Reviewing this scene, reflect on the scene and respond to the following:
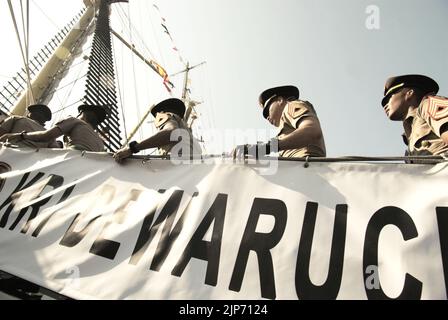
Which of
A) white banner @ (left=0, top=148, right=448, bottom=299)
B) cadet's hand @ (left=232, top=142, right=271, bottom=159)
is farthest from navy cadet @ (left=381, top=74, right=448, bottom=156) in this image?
cadet's hand @ (left=232, top=142, right=271, bottom=159)

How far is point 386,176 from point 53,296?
1877mm

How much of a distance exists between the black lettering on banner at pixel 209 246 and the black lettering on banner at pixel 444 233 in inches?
38.1

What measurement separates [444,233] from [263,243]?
0.78m

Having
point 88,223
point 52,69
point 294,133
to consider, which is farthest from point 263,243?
point 52,69

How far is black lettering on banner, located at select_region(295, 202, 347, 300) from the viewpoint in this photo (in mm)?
1401

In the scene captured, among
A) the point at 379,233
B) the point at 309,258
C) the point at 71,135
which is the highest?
the point at 71,135

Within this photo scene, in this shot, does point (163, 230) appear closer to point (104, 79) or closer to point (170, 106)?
point (170, 106)

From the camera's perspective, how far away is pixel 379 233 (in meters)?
1.48

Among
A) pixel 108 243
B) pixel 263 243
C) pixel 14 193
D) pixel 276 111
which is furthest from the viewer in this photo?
pixel 276 111

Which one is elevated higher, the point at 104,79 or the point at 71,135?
the point at 104,79

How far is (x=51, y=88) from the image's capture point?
11695mm

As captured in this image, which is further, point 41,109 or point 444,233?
point 41,109

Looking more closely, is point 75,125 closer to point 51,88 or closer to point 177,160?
point 177,160

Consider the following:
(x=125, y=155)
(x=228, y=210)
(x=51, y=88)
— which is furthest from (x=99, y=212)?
(x=51, y=88)
